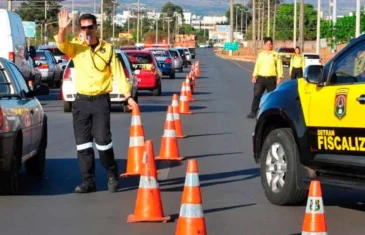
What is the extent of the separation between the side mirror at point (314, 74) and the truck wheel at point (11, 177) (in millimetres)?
3366

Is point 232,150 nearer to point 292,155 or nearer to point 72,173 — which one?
point 72,173

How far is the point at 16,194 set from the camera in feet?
37.7

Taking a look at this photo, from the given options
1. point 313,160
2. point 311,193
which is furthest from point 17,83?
point 311,193

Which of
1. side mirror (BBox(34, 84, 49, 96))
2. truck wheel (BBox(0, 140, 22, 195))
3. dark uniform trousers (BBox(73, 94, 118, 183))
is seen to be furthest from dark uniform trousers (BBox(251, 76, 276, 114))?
truck wheel (BBox(0, 140, 22, 195))

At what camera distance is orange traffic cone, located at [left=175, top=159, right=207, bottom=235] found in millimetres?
8109

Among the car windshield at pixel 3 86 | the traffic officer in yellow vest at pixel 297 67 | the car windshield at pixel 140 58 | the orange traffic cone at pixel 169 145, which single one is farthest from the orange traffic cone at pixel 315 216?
the traffic officer in yellow vest at pixel 297 67

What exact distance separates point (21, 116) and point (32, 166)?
165 centimetres

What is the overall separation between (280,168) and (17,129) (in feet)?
9.88

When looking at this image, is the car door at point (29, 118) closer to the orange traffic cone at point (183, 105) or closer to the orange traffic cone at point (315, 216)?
the orange traffic cone at point (315, 216)

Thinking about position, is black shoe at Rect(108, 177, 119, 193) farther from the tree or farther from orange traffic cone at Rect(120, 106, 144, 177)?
the tree

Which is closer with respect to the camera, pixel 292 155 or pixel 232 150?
pixel 292 155

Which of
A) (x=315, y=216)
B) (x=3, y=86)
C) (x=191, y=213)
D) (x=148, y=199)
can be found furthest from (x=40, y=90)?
(x=315, y=216)

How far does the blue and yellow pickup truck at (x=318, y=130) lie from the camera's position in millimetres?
9523

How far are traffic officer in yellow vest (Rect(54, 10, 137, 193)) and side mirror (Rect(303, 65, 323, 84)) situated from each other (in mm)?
2307
